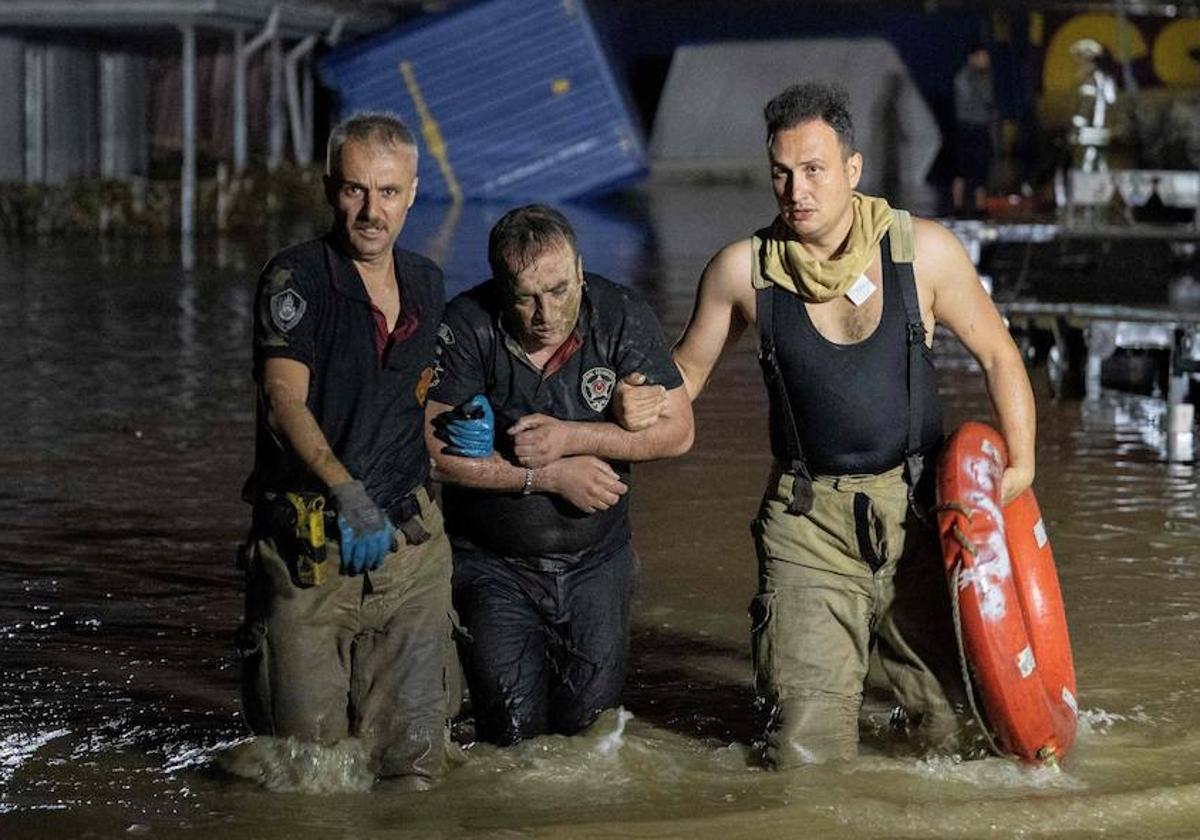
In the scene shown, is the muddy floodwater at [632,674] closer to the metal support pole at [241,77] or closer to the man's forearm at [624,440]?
the man's forearm at [624,440]

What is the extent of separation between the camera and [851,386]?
18.0 feet

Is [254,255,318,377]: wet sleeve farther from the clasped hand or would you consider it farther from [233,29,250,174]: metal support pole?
[233,29,250,174]: metal support pole

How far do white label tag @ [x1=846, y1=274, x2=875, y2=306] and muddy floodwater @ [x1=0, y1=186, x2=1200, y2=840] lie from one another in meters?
1.22

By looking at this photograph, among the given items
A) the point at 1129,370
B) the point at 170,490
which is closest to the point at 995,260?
the point at 1129,370

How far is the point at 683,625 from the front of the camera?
754 cm

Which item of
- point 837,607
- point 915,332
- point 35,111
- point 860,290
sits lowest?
point 837,607

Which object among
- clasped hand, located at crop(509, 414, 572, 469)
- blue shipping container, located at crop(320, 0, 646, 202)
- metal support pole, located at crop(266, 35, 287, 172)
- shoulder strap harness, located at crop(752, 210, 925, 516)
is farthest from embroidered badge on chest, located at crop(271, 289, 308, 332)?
blue shipping container, located at crop(320, 0, 646, 202)

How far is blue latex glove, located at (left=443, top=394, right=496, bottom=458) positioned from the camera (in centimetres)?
537

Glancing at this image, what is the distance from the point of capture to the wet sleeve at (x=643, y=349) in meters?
5.50

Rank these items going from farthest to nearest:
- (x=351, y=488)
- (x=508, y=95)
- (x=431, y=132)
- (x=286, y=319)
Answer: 1. (x=431, y=132)
2. (x=508, y=95)
3. (x=286, y=319)
4. (x=351, y=488)

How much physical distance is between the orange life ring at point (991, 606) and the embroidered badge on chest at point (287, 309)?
5.42 ft

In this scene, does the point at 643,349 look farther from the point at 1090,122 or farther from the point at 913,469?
the point at 1090,122

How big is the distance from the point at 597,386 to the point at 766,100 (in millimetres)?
32227

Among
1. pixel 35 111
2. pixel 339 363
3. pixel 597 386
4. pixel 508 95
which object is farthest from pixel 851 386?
pixel 508 95
